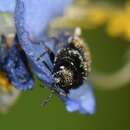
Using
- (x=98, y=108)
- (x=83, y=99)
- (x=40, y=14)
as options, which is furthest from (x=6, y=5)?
(x=98, y=108)

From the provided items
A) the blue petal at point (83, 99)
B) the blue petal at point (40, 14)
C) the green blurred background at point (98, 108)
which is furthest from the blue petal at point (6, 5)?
the green blurred background at point (98, 108)

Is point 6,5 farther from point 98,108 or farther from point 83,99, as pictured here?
point 98,108

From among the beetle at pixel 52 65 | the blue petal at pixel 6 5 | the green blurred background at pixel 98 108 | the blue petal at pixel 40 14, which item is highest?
the blue petal at pixel 6 5

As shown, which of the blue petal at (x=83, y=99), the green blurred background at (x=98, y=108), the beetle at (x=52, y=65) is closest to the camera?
the beetle at (x=52, y=65)

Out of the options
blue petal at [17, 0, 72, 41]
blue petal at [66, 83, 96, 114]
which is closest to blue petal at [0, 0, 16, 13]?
blue petal at [17, 0, 72, 41]

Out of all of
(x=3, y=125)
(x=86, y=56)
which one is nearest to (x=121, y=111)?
(x=3, y=125)

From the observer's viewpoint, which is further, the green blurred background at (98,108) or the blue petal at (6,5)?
the green blurred background at (98,108)

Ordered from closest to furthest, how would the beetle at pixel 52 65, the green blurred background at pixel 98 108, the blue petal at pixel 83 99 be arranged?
the beetle at pixel 52 65 → the blue petal at pixel 83 99 → the green blurred background at pixel 98 108

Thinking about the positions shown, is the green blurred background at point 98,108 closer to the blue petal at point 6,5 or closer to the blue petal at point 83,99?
the blue petal at point 83,99
